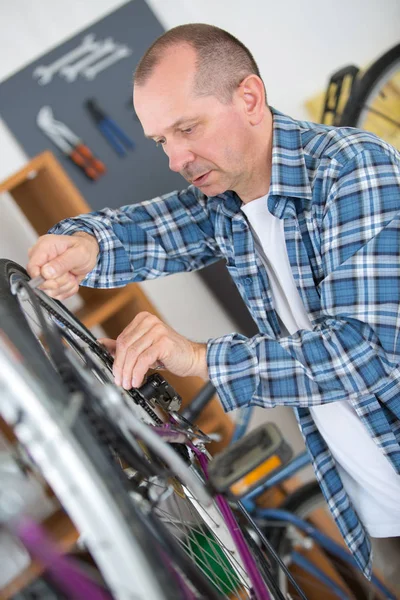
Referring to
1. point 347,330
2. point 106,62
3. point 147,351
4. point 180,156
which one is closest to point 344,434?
point 347,330

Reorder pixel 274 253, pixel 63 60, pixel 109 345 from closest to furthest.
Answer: pixel 109 345, pixel 274 253, pixel 63 60

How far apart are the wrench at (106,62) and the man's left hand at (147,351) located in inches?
47.1

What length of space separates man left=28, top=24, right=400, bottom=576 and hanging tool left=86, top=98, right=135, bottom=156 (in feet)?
2.13

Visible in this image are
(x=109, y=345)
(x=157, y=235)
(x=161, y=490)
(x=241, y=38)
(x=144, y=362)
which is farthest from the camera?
(x=241, y=38)

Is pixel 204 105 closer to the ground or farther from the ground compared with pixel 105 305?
farther from the ground

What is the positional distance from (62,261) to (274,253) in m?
0.41

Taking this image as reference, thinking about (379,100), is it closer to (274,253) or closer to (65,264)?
(274,253)

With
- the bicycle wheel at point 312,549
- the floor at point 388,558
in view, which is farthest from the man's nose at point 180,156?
the floor at point 388,558

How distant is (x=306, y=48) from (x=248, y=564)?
1.68 m

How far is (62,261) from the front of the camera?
892 millimetres

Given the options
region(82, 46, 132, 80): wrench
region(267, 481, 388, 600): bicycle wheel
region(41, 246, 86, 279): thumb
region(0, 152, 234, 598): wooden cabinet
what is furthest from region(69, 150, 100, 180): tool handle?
region(267, 481, 388, 600): bicycle wheel

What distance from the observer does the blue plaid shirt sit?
868 mm

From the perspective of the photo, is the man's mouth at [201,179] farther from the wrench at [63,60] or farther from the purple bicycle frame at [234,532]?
the wrench at [63,60]

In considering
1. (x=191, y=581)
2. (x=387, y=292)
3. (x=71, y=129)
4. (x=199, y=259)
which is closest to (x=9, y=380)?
(x=191, y=581)
